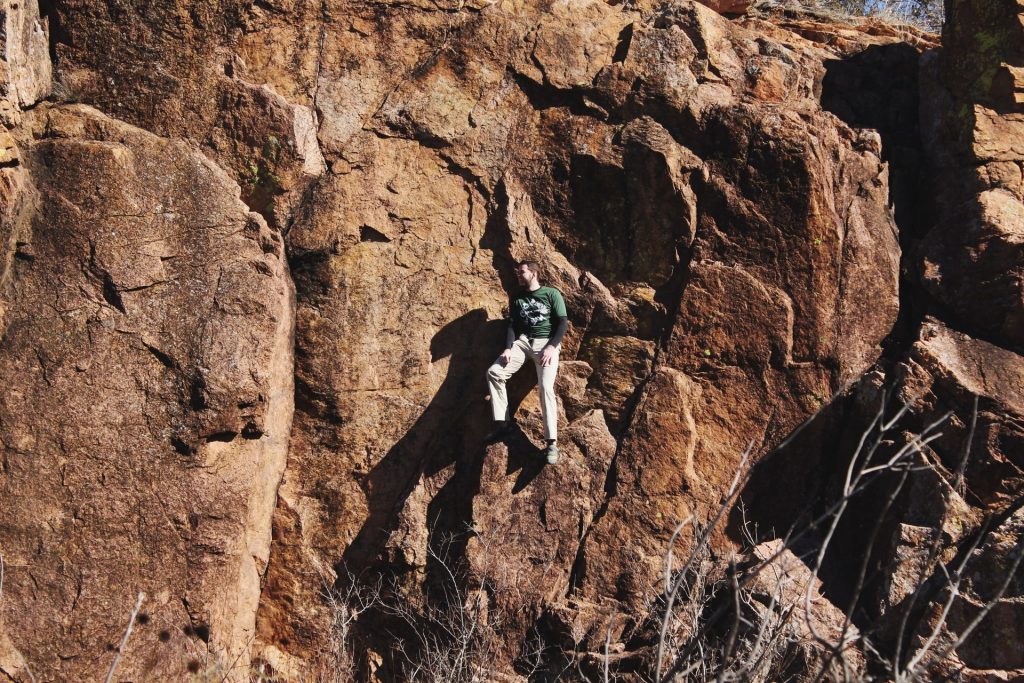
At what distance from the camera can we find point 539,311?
7.61 m

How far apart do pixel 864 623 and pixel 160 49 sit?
7.76 m

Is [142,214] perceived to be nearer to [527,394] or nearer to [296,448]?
[296,448]

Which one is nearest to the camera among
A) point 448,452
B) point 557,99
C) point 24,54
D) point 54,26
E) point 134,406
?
point 134,406

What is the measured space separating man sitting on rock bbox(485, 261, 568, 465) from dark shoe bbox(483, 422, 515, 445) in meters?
0.10

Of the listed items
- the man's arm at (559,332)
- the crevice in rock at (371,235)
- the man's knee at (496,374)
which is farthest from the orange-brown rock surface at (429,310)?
the man's arm at (559,332)

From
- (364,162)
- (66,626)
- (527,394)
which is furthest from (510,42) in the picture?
(66,626)

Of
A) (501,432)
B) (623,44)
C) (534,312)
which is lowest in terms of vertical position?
(501,432)

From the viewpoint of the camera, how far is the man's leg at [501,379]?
7547 mm

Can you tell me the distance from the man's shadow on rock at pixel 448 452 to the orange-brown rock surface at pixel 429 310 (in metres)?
0.03

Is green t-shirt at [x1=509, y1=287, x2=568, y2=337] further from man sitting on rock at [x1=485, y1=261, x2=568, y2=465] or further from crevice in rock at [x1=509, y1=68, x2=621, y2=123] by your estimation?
crevice in rock at [x1=509, y1=68, x2=621, y2=123]

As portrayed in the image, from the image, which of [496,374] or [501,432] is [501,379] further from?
[501,432]

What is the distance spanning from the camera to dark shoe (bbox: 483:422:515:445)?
7781 mm

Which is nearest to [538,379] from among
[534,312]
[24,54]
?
[534,312]

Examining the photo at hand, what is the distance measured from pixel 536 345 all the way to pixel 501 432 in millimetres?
845
